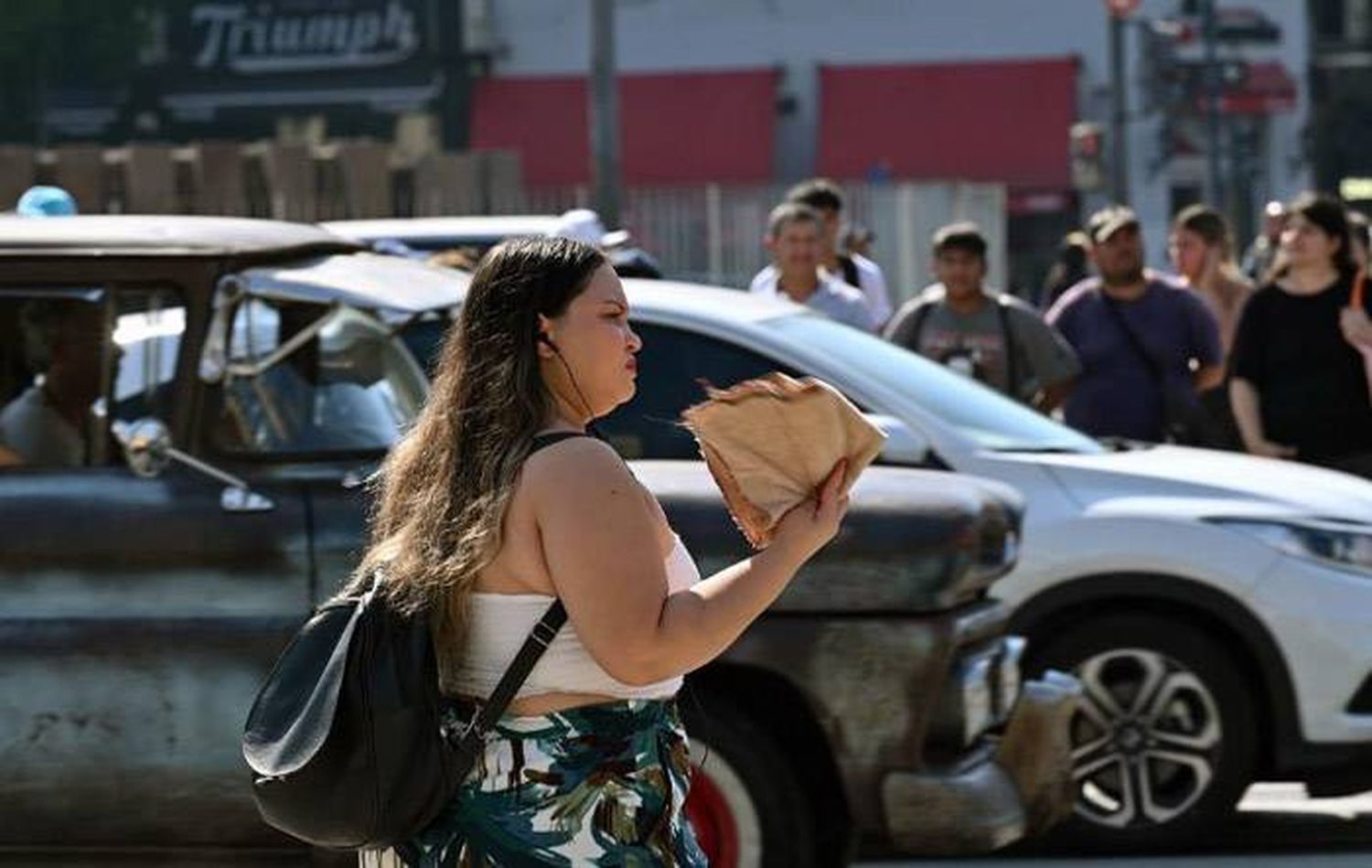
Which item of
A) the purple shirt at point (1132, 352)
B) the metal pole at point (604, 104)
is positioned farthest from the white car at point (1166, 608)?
the metal pole at point (604, 104)

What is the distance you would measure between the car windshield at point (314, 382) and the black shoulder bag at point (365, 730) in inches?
113

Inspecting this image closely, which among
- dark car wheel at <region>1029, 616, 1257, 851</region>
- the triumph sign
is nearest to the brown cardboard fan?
dark car wheel at <region>1029, 616, 1257, 851</region>

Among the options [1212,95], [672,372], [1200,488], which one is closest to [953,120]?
[1212,95]

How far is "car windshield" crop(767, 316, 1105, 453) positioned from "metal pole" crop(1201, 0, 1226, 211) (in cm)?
3113

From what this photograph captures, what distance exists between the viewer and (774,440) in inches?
147

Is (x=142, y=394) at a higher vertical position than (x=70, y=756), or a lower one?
higher

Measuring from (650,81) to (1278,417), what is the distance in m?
36.0

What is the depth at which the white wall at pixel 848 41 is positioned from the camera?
45719 mm

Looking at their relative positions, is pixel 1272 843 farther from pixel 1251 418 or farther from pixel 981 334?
pixel 981 334

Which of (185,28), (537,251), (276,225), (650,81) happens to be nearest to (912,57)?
(650,81)

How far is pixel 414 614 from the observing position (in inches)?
149

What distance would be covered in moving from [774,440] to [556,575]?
1.07ft

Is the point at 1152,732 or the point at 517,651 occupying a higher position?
the point at 517,651

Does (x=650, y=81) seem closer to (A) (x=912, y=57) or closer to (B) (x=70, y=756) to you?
(A) (x=912, y=57)
